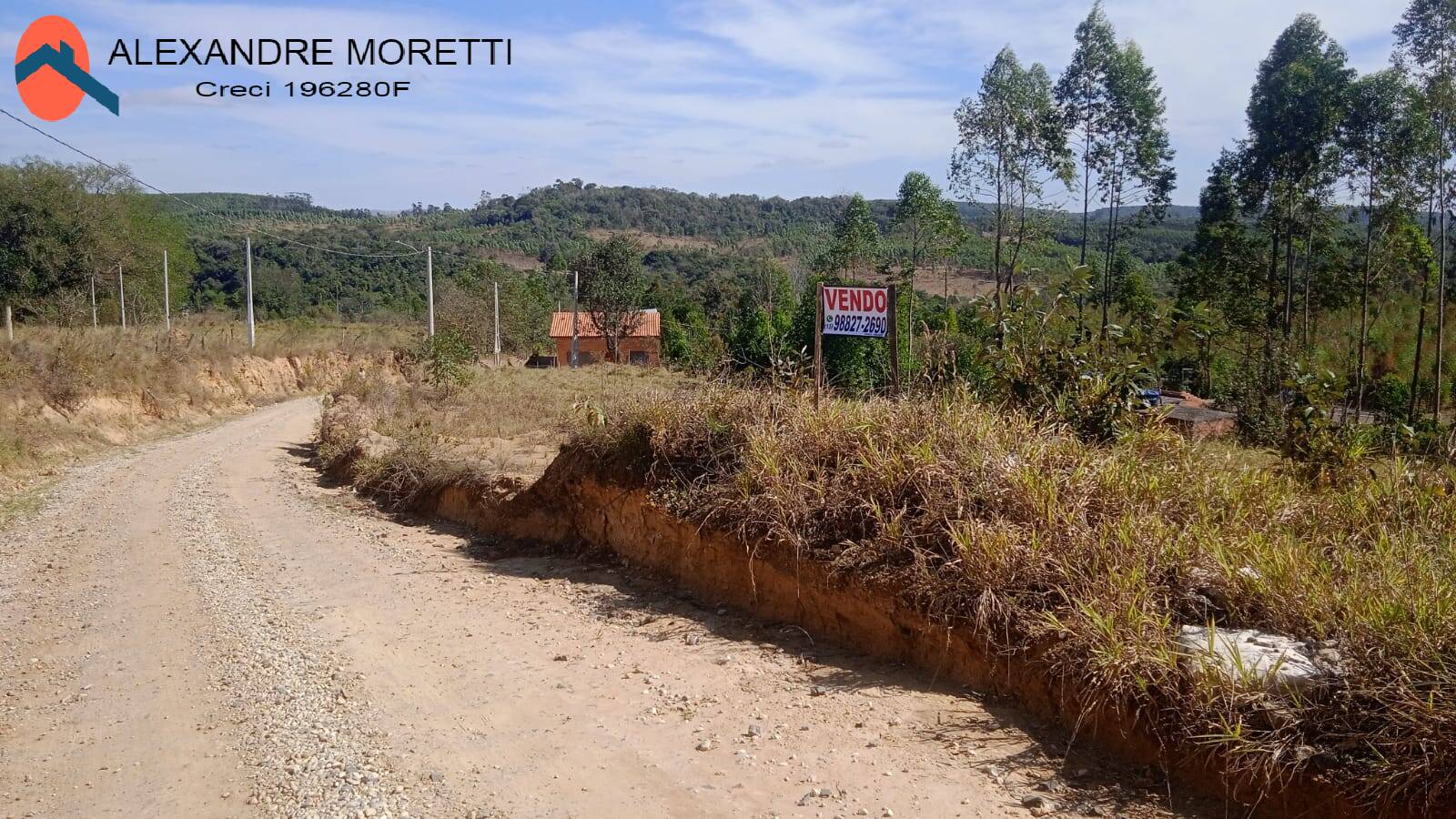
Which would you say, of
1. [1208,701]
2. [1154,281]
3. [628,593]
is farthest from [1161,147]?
[1208,701]

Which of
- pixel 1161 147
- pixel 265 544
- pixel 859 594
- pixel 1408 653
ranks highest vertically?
pixel 1161 147

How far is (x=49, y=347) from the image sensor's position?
1925cm

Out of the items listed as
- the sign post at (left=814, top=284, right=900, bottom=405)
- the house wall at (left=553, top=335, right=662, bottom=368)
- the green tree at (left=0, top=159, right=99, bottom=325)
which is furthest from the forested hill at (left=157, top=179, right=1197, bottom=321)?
the sign post at (left=814, top=284, right=900, bottom=405)

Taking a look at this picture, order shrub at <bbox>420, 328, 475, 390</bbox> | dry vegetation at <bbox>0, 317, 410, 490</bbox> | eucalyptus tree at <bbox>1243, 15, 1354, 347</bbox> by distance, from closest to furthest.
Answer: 1. dry vegetation at <bbox>0, 317, 410, 490</bbox>
2. shrub at <bbox>420, 328, 475, 390</bbox>
3. eucalyptus tree at <bbox>1243, 15, 1354, 347</bbox>

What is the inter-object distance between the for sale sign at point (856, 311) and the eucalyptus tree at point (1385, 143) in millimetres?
18139

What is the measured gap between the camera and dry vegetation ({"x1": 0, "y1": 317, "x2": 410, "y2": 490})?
16.3 metres

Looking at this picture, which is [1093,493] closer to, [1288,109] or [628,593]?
[628,593]

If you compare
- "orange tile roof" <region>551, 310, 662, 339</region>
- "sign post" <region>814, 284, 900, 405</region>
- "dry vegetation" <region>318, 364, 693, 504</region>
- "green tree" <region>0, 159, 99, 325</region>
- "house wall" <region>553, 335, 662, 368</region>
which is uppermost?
"green tree" <region>0, 159, 99, 325</region>

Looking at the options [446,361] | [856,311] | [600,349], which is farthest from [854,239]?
[856,311]

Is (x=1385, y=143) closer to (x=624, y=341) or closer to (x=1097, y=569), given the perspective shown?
(x=1097, y=569)

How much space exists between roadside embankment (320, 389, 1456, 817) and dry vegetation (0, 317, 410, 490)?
36.2 ft

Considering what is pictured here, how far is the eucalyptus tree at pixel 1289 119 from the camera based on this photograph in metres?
23.1

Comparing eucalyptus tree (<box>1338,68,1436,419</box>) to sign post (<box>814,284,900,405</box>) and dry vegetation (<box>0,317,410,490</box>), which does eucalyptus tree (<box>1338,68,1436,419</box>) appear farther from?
dry vegetation (<box>0,317,410,490</box>)

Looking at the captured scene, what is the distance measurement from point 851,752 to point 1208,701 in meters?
1.41
